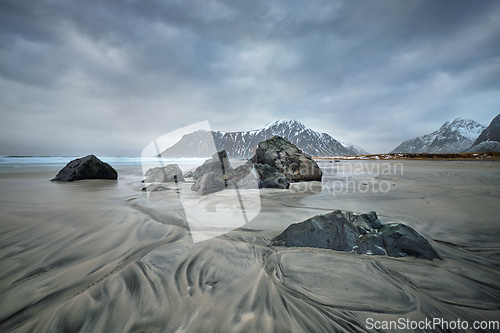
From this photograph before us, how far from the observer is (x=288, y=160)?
773cm

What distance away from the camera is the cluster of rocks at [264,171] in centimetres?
536

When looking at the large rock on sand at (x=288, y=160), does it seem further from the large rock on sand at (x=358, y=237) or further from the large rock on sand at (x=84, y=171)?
the large rock on sand at (x=84, y=171)

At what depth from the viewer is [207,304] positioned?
1121 millimetres

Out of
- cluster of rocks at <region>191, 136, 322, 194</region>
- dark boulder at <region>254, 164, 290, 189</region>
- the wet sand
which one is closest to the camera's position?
the wet sand

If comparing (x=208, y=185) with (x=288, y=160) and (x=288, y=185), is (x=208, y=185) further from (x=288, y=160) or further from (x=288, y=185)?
(x=288, y=160)

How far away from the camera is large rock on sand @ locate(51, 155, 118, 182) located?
634 centimetres

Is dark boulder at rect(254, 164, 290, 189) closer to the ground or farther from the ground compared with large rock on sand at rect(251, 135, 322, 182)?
closer to the ground

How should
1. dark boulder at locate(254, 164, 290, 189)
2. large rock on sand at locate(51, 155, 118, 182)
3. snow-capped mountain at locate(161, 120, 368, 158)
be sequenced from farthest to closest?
snow-capped mountain at locate(161, 120, 368, 158), large rock on sand at locate(51, 155, 118, 182), dark boulder at locate(254, 164, 290, 189)

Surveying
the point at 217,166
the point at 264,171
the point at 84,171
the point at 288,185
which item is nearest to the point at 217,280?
the point at 288,185

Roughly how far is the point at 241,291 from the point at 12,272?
5.89ft

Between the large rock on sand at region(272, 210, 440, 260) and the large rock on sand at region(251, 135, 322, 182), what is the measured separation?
525 cm

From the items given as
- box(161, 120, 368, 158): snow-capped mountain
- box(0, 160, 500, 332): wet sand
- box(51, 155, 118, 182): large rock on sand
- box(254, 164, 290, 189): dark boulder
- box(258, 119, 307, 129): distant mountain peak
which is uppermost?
box(258, 119, 307, 129): distant mountain peak

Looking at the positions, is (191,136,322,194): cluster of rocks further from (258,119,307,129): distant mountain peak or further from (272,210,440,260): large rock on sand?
(258,119,307,129): distant mountain peak

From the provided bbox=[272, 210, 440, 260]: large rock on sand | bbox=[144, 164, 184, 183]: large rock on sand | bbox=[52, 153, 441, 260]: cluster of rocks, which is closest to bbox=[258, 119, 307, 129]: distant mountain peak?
bbox=[52, 153, 441, 260]: cluster of rocks
